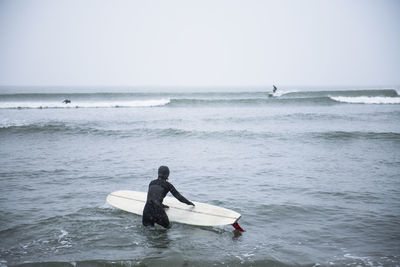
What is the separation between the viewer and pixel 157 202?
6164 millimetres

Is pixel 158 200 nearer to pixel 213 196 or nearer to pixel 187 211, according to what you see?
pixel 187 211

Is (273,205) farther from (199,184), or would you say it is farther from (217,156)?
(217,156)

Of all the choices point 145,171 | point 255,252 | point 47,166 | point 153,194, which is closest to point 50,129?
point 47,166

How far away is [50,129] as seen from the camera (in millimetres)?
20922

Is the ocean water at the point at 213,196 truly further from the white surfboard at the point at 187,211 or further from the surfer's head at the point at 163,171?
the surfer's head at the point at 163,171

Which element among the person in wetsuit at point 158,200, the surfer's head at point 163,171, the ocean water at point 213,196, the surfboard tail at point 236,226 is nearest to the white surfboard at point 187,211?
the surfboard tail at point 236,226

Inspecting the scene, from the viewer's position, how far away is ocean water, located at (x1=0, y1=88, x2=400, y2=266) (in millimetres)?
5496

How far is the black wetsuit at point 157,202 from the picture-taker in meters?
6.19

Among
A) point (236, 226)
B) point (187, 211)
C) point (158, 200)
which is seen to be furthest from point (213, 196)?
point (158, 200)

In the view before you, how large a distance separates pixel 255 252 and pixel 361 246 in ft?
6.52

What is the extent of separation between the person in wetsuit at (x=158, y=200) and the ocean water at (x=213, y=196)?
0.28 meters

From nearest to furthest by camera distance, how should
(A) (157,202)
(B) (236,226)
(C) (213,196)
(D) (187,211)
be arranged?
(A) (157,202) → (B) (236,226) → (D) (187,211) → (C) (213,196)

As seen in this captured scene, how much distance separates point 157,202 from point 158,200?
5cm

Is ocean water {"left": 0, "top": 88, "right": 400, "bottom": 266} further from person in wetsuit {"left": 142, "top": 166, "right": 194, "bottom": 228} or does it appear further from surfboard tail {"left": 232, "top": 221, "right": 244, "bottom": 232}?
person in wetsuit {"left": 142, "top": 166, "right": 194, "bottom": 228}
